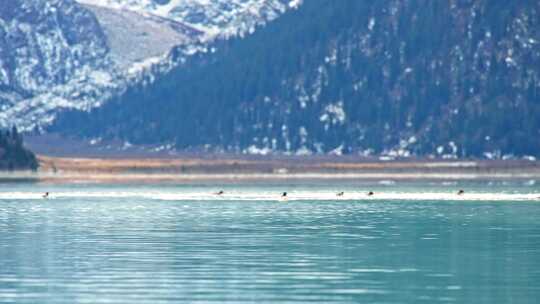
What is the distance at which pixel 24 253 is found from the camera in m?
99.9

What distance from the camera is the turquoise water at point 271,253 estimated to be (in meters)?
79.8

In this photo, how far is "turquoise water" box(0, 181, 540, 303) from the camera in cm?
7975

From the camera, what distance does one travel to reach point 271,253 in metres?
99.0

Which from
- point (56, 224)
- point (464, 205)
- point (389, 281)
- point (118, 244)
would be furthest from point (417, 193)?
point (389, 281)

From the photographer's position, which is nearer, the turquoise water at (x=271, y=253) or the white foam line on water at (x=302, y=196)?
the turquoise water at (x=271, y=253)

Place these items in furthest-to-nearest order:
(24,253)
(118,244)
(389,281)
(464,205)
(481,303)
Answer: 1. (464,205)
2. (118,244)
3. (24,253)
4. (389,281)
5. (481,303)

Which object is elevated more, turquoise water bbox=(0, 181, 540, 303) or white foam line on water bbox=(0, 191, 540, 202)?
white foam line on water bbox=(0, 191, 540, 202)

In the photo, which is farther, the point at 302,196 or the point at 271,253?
the point at 302,196

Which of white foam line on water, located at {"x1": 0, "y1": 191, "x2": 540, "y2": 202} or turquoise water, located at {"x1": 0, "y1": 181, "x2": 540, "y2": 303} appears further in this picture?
white foam line on water, located at {"x1": 0, "y1": 191, "x2": 540, "y2": 202}

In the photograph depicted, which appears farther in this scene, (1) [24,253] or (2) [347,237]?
(2) [347,237]

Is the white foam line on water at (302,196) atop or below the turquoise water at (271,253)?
atop

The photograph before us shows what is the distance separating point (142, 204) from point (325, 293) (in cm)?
8650

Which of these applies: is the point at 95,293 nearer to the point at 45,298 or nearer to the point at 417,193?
the point at 45,298

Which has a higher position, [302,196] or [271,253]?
[302,196]
